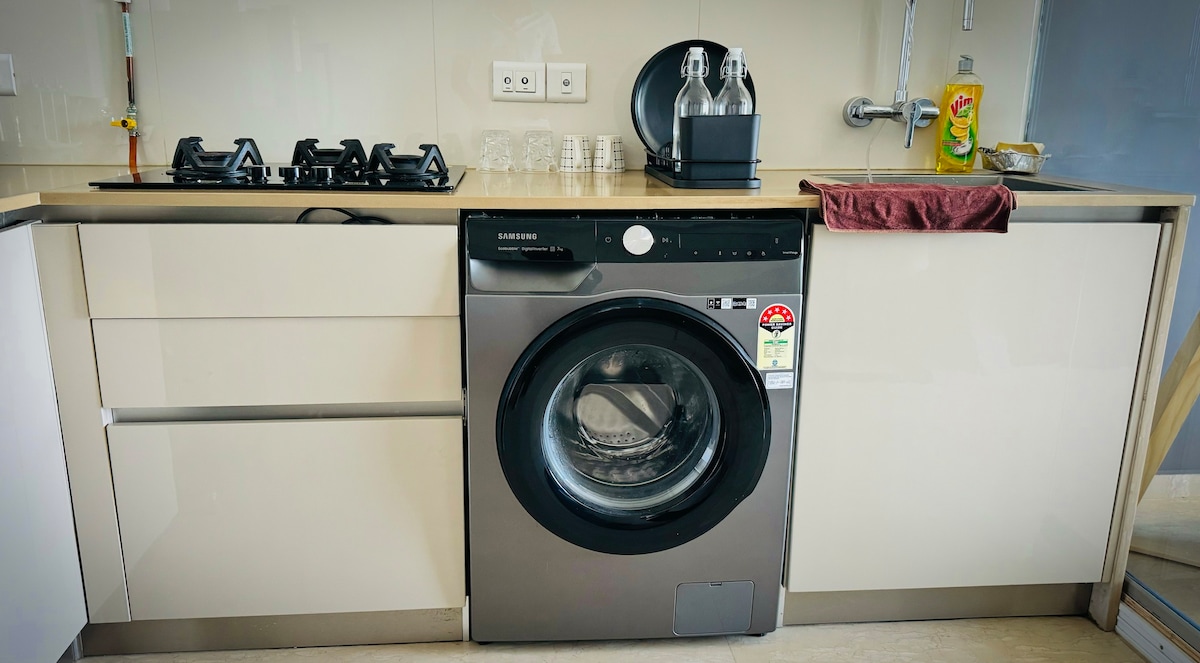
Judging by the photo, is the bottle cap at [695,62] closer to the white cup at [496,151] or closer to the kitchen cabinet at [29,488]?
the white cup at [496,151]

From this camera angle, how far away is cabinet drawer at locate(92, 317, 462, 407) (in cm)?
145

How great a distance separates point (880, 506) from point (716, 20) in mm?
1200

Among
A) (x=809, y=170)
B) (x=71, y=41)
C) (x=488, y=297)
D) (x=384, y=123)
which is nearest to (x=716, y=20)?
(x=809, y=170)

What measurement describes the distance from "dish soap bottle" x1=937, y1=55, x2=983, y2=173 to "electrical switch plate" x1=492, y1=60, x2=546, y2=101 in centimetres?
101

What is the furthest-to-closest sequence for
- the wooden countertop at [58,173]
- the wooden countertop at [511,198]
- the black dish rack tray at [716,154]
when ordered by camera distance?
the wooden countertop at [58,173]
the black dish rack tray at [716,154]
the wooden countertop at [511,198]

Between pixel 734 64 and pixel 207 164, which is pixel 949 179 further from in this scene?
pixel 207 164

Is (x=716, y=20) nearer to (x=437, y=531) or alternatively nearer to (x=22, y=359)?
(x=437, y=531)

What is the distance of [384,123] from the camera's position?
201 cm

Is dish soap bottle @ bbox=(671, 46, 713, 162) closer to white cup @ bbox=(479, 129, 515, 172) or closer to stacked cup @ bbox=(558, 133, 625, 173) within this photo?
stacked cup @ bbox=(558, 133, 625, 173)

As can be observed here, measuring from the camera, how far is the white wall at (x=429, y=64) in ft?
6.28

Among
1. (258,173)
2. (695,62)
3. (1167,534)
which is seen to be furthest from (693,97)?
(1167,534)

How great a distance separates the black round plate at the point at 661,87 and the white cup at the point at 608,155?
0.07 meters

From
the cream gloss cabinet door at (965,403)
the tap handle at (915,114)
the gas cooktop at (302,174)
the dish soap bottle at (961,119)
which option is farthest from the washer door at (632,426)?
the dish soap bottle at (961,119)

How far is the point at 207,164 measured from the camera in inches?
60.1
